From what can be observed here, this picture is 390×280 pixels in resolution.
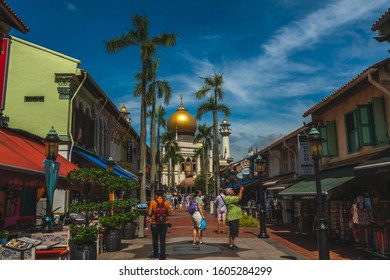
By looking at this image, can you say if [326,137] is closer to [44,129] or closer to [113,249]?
[113,249]

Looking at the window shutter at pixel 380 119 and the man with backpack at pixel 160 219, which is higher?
the window shutter at pixel 380 119

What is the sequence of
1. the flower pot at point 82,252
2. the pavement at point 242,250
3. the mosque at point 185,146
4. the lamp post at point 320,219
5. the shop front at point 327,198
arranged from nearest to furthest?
the lamp post at point 320,219 < the flower pot at point 82,252 < the pavement at point 242,250 < the shop front at point 327,198 < the mosque at point 185,146

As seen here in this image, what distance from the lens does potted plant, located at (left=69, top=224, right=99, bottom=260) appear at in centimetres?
808

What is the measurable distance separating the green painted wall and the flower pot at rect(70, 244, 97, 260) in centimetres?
963

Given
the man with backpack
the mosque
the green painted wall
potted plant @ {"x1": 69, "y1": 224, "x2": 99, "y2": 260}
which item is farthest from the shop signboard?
the mosque

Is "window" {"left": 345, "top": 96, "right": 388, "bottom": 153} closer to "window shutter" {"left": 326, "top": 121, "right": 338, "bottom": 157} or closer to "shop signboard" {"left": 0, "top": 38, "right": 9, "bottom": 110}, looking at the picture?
"window shutter" {"left": 326, "top": 121, "right": 338, "bottom": 157}

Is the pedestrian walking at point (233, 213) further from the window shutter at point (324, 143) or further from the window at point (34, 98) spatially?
the window at point (34, 98)

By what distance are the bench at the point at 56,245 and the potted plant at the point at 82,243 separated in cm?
13

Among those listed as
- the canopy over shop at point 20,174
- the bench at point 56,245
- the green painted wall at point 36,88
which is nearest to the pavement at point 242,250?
the bench at point 56,245

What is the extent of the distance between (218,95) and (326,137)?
45.2 ft

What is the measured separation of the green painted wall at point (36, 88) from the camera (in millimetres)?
16703

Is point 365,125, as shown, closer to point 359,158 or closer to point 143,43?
point 359,158

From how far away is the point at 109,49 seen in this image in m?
16.2
